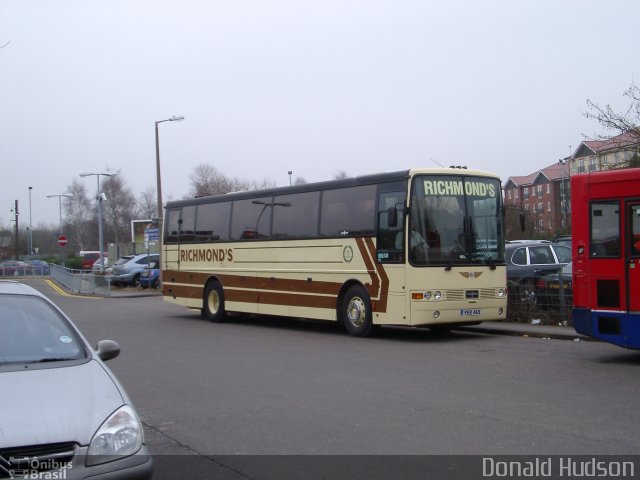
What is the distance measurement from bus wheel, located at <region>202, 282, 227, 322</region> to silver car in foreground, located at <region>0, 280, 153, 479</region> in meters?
14.9

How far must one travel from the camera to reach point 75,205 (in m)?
103

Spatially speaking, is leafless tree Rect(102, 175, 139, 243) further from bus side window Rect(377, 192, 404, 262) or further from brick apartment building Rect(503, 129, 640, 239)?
bus side window Rect(377, 192, 404, 262)

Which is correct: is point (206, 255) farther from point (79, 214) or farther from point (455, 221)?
point (79, 214)

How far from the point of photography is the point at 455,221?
15.1 metres

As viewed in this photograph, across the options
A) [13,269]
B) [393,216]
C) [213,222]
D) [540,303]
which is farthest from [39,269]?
[393,216]

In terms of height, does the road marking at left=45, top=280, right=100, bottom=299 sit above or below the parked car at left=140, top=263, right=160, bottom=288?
below

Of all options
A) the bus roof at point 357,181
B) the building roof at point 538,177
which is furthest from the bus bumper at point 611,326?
the building roof at point 538,177

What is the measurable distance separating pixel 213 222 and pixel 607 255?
12.4 m

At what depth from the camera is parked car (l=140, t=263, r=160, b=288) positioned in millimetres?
36688

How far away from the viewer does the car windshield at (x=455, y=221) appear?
48.5 ft

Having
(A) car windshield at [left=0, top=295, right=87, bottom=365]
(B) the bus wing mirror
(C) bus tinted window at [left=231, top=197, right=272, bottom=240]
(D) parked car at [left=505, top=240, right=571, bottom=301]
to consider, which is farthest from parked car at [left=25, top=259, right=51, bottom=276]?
(A) car windshield at [left=0, top=295, right=87, bottom=365]

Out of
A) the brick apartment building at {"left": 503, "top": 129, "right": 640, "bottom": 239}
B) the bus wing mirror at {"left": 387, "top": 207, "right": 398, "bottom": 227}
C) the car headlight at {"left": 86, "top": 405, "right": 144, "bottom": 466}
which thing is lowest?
the car headlight at {"left": 86, "top": 405, "right": 144, "bottom": 466}

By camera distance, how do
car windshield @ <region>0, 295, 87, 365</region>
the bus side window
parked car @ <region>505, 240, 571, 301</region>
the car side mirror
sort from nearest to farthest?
car windshield @ <region>0, 295, 87, 365</region> → the car side mirror → the bus side window → parked car @ <region>505, 240, 571, 301</region>

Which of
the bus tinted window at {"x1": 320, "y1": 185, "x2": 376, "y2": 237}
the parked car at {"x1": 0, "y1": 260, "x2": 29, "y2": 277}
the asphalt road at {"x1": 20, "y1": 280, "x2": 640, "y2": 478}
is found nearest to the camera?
the asphalt road at {"x1": 20, "y1": 280, "x2": 640, "y2": 478}
